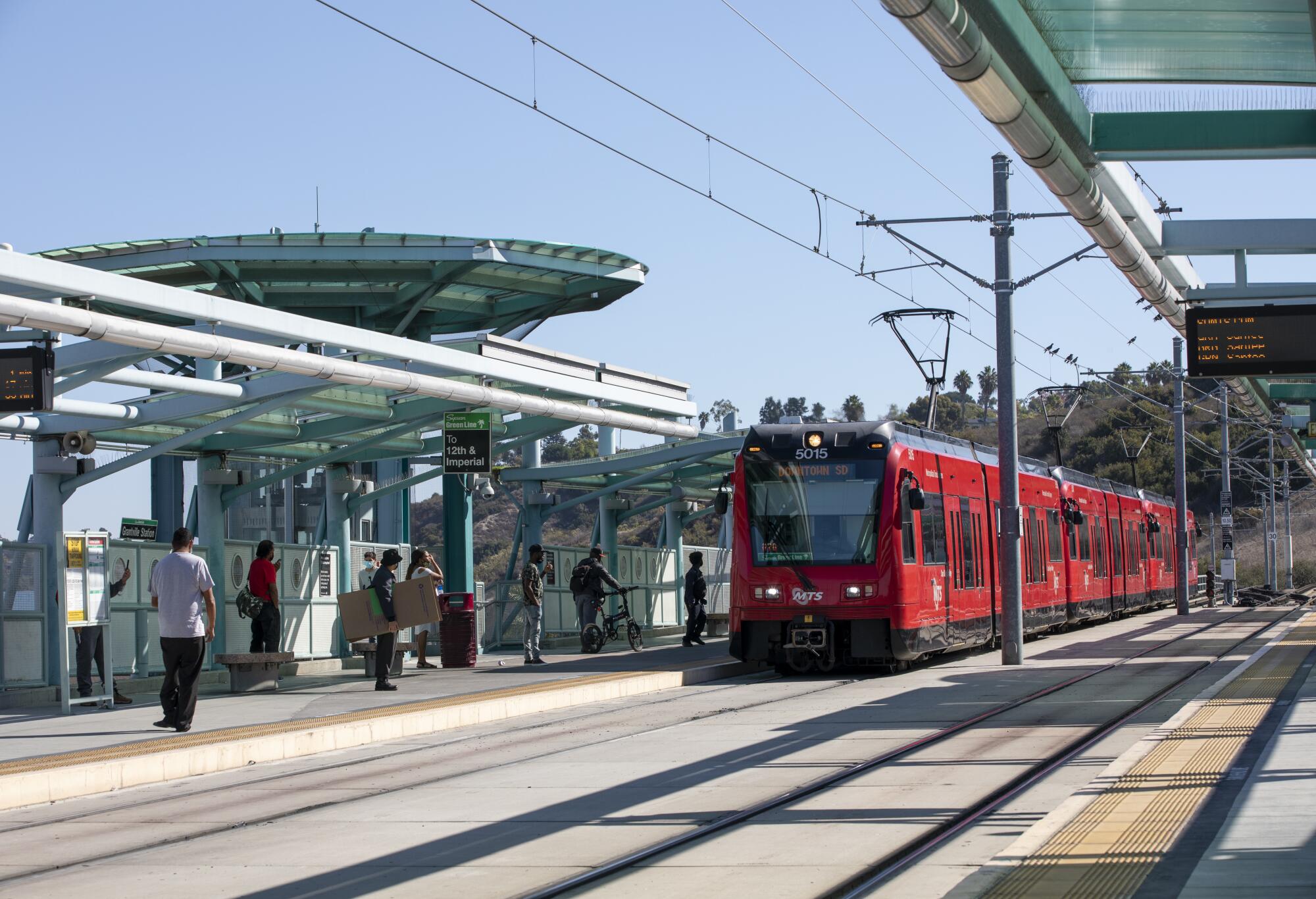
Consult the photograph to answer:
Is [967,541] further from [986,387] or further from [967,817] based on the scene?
[986,387]

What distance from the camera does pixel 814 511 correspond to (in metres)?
20.5

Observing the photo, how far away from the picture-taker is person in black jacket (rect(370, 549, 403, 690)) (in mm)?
18359

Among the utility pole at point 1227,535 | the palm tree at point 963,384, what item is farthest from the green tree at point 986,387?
the utility pole at point 1227,535

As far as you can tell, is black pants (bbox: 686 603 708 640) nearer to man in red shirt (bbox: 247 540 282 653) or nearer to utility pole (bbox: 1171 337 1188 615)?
man in red shirt (bbox: 247 540 282 653)

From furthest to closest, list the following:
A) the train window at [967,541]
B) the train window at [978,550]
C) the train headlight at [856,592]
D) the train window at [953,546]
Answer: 1. the train window at [978,550]
2. the train window at [967,541]
3. the train window at [953,546]
4. the train headlight at [856,592]

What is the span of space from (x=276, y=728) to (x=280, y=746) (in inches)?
31.1

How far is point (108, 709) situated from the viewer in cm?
1642

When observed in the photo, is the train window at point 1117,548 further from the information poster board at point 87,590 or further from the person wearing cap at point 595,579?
the information poster board at point 87,590

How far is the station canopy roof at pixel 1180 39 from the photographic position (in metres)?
12.8

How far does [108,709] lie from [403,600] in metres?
3.83

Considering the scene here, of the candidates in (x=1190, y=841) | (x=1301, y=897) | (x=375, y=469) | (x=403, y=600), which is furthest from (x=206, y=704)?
(x=375, y=469)

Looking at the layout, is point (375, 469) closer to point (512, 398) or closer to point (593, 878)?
point (512, 398)

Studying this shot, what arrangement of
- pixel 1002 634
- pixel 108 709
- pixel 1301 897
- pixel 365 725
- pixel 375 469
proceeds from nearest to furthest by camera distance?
pixel 1301 897 < pixel 365 725 < pixel 108 709 < pixel 1002 634 < pixel 375 469

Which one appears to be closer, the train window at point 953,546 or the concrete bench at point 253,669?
the concrete bench at point 253,669
